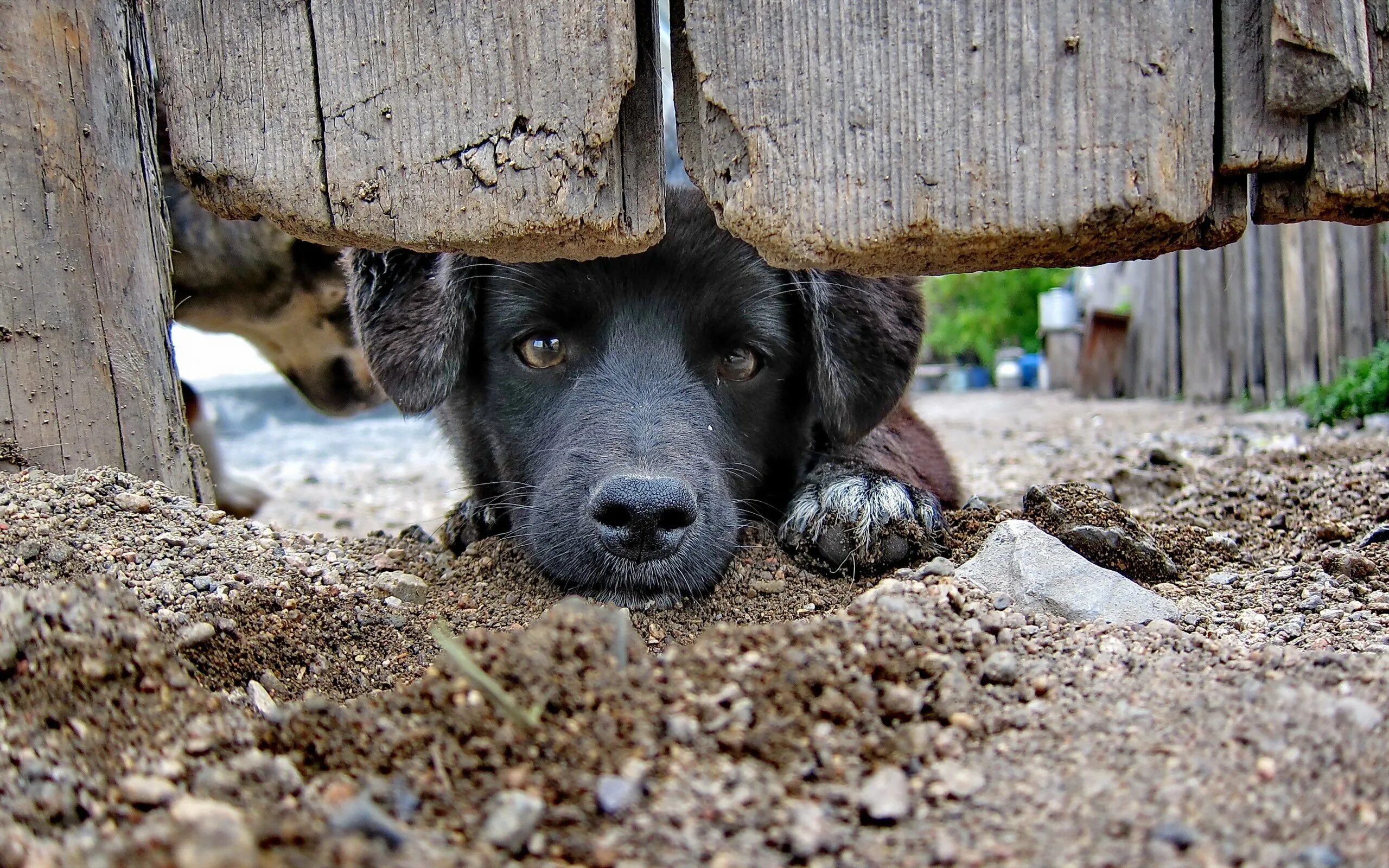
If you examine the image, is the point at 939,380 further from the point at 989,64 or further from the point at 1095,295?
the point at 989,64

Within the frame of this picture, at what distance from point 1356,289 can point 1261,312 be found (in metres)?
1.63

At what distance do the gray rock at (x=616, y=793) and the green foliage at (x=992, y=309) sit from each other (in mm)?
18876

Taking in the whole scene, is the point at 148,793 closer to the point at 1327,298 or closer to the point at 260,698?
the point at 260,698

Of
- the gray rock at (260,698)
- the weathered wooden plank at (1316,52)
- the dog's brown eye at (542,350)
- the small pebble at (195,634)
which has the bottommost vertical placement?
the gray rock at (260,698)

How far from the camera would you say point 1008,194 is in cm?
196

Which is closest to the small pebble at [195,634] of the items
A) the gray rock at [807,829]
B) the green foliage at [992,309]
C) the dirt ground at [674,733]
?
the dirt ground at [674,733]

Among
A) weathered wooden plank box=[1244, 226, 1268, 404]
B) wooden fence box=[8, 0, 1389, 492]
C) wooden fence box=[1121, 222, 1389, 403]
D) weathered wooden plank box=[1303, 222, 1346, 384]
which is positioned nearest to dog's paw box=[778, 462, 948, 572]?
wooden fence box=[8, 0, 1389, 492]

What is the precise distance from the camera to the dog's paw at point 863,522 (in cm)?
279

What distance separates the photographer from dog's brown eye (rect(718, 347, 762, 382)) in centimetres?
319

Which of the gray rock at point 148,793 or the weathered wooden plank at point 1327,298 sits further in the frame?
the weathered wooden plank at point 1327,298

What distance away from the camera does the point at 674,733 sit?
4.30 feet

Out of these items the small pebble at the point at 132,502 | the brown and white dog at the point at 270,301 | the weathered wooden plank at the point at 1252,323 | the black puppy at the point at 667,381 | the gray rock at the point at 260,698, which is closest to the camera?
the gray rock at the point at 260,698

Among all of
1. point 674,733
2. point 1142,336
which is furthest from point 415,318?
point 1142,336

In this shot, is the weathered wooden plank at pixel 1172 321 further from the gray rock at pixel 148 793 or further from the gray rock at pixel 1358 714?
the gray rock at pixel 148 793
